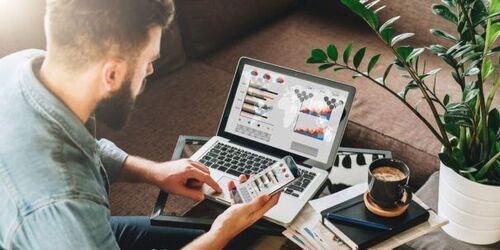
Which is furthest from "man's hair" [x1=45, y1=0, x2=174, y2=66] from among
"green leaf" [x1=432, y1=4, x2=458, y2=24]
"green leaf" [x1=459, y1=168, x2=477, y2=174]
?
"green leaf" [x1=459, y1=168, x2=477, y2=174]

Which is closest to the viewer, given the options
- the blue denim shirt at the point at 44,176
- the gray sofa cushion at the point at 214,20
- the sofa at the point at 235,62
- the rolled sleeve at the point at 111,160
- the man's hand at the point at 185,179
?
the blue denim shirt at the point at 44,176

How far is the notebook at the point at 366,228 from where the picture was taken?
102 centimetres

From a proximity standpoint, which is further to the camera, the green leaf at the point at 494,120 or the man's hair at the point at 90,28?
the green leaf at the point at 494,120

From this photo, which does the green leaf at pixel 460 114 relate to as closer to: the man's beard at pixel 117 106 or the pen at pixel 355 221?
the pen at pixel 355 221

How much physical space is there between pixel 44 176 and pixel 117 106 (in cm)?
28

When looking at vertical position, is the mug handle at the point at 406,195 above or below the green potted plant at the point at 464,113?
below

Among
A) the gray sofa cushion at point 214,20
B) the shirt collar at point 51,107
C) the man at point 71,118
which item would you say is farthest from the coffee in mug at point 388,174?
the gray sofa cushion at point 214,20

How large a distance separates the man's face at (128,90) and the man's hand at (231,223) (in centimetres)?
29

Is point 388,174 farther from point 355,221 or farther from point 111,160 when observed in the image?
point 111,160

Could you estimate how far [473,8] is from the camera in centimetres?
94

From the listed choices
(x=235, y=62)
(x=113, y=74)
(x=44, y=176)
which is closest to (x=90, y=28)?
(x=113, y=74)

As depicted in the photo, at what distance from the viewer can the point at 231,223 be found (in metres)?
1.06

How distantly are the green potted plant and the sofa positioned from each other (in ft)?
1.27

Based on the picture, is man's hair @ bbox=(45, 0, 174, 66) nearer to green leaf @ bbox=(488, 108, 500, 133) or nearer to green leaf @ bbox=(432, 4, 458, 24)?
green leaf @ bbox=(432, 4, 458, 24)
